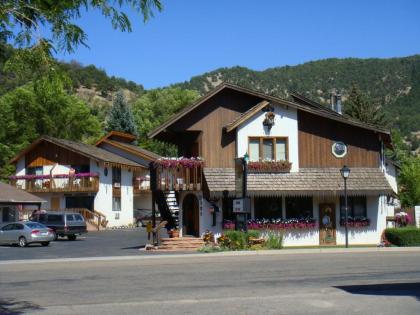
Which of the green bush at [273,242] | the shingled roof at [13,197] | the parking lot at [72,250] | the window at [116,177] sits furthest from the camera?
the window at [116,177]

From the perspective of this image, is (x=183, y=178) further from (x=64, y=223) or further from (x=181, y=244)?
(x=64, y=223)

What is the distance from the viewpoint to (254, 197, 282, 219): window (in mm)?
31609

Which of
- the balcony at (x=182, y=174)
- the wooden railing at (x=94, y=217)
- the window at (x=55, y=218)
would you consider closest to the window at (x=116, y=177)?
the wooden railing at (x=94, y=217)

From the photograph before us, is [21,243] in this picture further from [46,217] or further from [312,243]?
[312,243]

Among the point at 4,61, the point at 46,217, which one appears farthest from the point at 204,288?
the point at 46,217

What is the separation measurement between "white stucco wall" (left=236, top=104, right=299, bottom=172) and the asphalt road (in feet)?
34.0

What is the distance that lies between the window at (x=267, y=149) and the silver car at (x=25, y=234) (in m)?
12.6

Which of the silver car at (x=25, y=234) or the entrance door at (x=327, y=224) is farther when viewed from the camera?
the silver car at (x=25, y=234)

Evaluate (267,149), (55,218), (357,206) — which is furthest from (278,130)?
(55,218)

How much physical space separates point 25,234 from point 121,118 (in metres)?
48.0

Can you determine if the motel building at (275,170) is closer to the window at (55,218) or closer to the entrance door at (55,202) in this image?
the window at (55,218)

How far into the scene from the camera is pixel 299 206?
31875 millimetres

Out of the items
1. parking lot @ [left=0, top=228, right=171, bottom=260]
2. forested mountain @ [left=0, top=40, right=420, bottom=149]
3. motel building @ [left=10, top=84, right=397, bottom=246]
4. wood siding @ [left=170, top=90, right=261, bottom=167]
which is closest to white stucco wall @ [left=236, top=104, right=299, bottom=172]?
motel building @ [left=10, top=84, right=397, bottom=246]

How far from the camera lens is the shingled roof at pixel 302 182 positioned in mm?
30812
